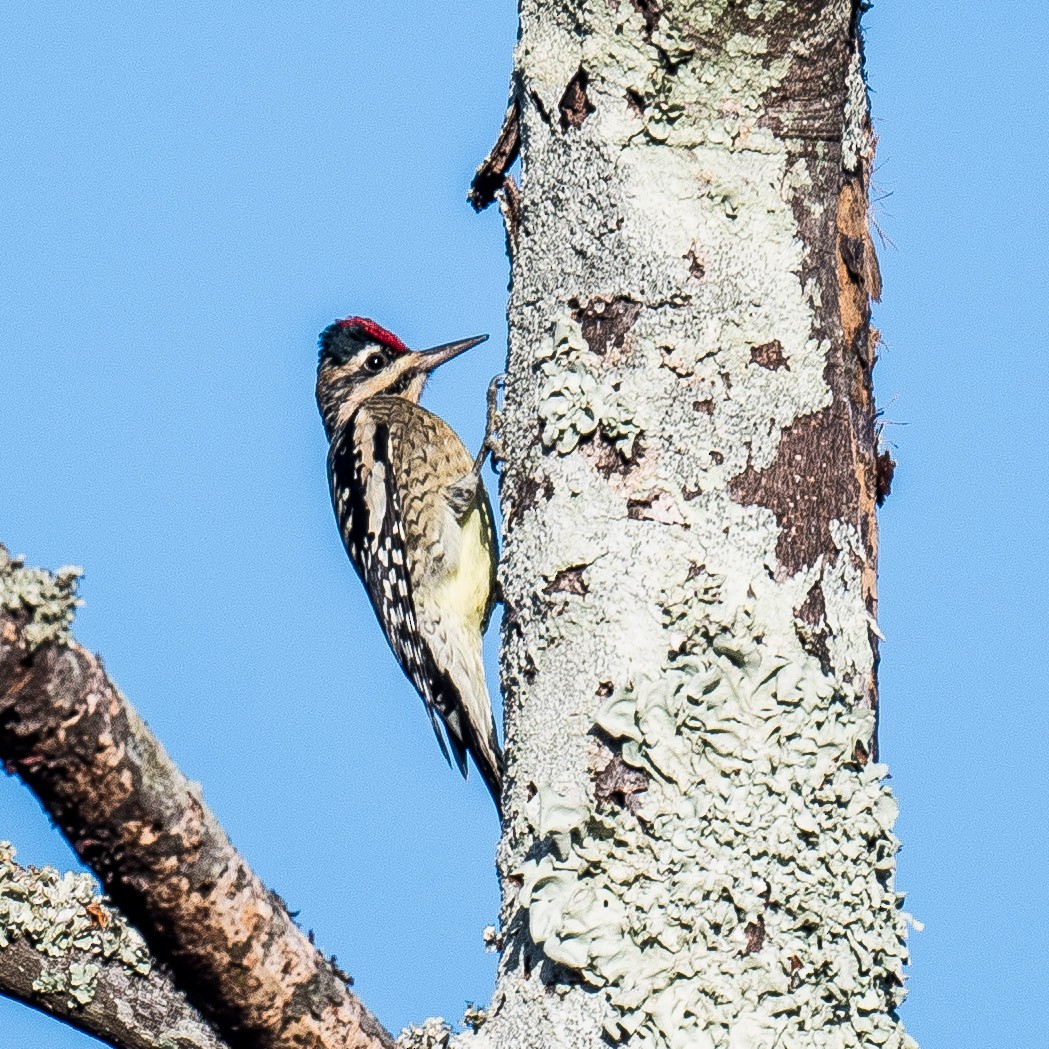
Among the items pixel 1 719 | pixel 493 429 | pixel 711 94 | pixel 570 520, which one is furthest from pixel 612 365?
pixel 493 429

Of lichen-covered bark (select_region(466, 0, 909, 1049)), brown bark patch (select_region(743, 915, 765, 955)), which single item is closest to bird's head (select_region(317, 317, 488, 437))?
lichen-covered bark (select_region(466, 0, 909, 1049))

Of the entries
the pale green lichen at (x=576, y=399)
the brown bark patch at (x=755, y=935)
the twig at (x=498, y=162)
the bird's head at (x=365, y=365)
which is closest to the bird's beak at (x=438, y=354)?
the bird's head at (x=365, y=365)

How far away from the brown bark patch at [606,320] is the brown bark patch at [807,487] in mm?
367

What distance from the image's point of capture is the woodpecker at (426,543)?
501 centimetres

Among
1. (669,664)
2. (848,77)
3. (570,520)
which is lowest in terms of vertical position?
(669,664)

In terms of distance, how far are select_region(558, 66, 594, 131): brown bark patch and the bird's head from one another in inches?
109

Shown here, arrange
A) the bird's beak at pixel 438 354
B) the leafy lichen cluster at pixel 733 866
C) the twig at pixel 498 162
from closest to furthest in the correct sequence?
1. the leafy lichen cluster at pixel 733 866
2. the twig at pixel 498 162
3. the bird's beak at pixel 438 354

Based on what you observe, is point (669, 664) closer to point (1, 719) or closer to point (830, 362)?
point (830, 362)

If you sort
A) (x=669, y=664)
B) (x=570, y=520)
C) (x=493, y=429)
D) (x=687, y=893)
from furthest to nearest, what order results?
(x=493, y=429), (x=570, y=520), (x=669, y=664), (x=687, y=893)

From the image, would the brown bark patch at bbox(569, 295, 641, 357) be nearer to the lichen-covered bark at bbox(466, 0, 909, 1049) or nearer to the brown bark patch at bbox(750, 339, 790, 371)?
the lichen-covered bark at bbox(466, 0, 909, 1049)

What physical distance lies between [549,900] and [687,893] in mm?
220

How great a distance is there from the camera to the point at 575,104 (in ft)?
9.79

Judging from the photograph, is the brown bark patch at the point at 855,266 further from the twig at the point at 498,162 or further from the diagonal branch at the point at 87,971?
the diagonal branch at the point at 87,971

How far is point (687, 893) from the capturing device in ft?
7.55
